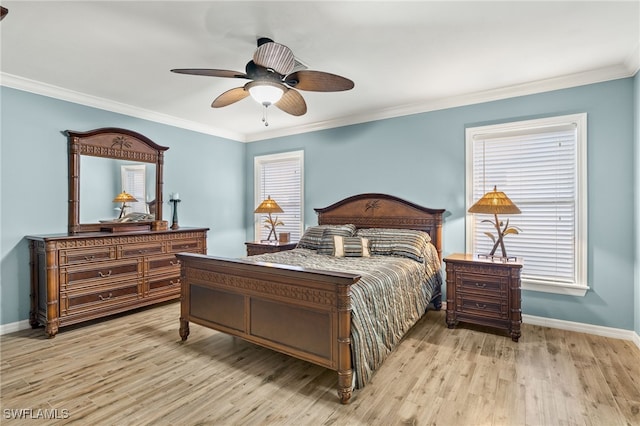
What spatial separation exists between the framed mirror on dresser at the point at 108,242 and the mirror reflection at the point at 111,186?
0.03 feet

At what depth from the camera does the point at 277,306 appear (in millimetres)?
2516

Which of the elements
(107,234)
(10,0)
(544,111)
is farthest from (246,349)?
(544,111)

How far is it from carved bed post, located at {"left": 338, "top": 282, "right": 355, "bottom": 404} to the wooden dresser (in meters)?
2.93

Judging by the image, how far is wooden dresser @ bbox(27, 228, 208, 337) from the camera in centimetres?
330

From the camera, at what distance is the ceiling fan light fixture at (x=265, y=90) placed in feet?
8.10

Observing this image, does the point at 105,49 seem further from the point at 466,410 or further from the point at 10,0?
the point at 466,410

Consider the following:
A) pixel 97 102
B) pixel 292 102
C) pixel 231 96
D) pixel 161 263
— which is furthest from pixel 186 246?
pixel 292 102

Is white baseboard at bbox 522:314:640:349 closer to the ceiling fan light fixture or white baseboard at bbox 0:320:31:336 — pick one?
the ceiling fan light fixture

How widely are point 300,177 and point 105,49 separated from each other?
3.11 metres

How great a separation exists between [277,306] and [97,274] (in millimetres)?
2405

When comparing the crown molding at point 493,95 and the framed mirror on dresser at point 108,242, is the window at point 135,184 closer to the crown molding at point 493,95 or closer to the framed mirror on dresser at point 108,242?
the framed mirror on dresser at point 108,242

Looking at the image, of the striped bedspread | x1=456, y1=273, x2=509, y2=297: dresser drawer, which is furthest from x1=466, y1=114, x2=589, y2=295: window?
the striped bedspread

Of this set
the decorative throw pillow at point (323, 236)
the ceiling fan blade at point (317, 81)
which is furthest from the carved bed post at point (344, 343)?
the decorative throw pillow at point (323, 236)

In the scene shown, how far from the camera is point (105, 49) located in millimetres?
2801
